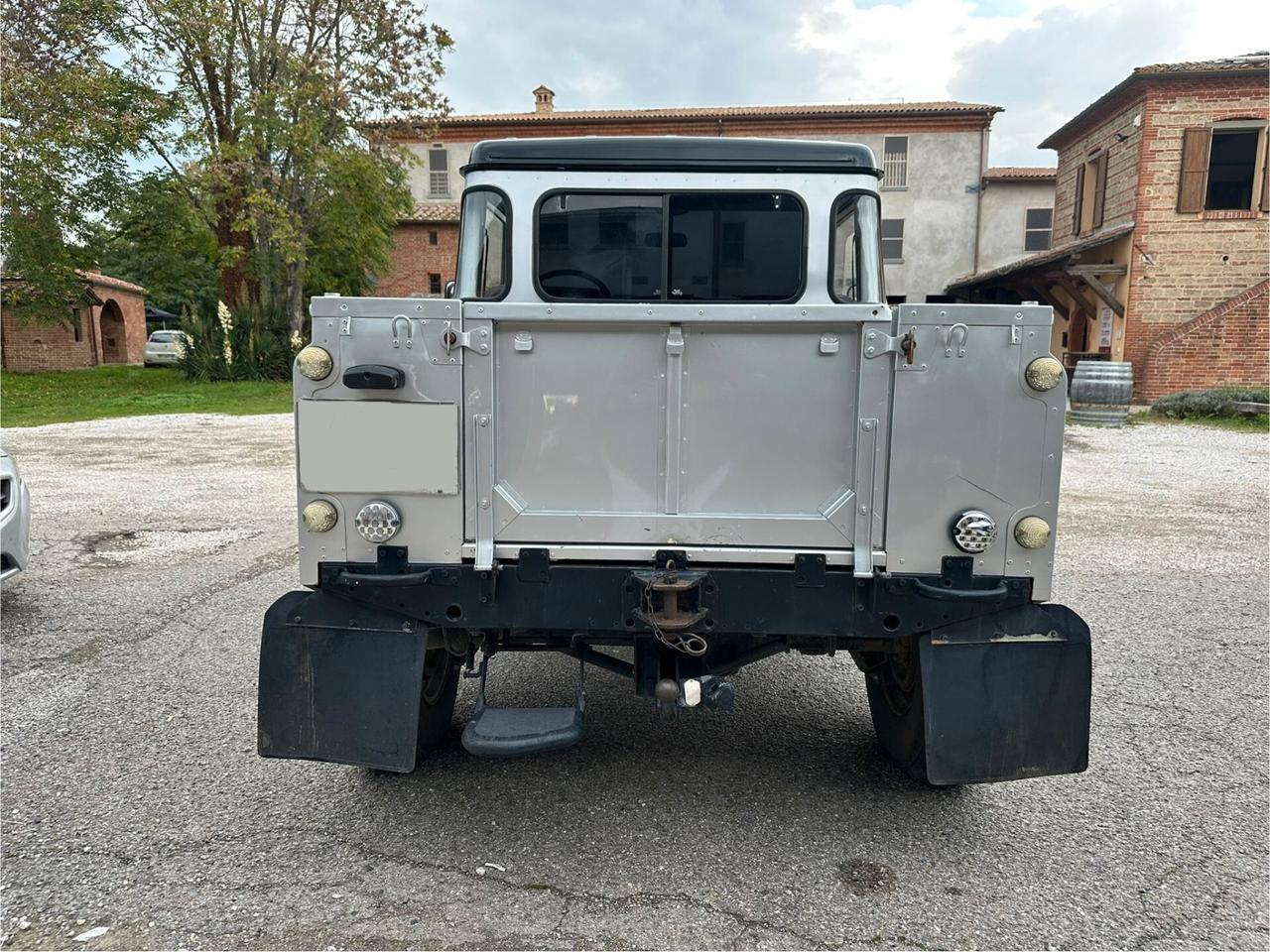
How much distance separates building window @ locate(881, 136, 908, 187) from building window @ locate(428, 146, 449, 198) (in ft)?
58.0

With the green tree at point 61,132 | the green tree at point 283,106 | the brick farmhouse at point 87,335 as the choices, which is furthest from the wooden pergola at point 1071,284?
the brick farmhouse at point 87,335

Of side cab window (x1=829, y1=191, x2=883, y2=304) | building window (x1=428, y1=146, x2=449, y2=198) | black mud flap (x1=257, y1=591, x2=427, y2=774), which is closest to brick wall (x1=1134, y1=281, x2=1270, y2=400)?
side cab window (x1=829, y1=191, x2=883, y2=304)

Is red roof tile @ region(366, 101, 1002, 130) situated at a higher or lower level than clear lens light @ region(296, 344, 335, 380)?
higher

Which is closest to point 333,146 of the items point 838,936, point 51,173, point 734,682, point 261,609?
point 51,173

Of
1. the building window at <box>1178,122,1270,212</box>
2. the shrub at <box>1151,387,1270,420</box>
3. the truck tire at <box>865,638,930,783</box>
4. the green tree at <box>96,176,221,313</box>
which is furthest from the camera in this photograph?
the green tree at <box>96,176,221,313</box>

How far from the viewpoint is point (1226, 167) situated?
20.6m

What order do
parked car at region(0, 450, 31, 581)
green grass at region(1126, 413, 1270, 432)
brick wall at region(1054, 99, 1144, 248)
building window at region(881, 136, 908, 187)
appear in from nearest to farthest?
1. parked car at region(0, 450, 31, 581)
2. green grass at region(1126, 413, 1270, 432)
3. brick wall at region(1054, 99, 1144, 248)
4. building window at region(881, 136, 908, 187)

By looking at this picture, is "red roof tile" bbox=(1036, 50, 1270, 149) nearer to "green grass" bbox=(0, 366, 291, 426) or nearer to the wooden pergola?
the wooden pergola

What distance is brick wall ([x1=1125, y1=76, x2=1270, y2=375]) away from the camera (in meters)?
19.6

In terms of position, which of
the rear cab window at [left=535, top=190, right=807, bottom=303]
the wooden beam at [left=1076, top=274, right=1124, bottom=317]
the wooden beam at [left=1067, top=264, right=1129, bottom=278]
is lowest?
the rear cab window at [left=535, top=190, right=807, bottom=303]

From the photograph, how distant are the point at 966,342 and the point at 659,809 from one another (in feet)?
6.55

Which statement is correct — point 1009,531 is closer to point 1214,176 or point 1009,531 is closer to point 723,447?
point 723,447

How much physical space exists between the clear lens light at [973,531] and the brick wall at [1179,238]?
68.4 ft

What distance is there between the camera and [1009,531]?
111 inches
